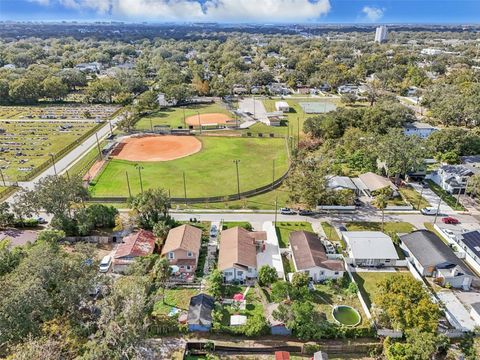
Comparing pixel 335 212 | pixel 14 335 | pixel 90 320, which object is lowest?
pixel 335 212

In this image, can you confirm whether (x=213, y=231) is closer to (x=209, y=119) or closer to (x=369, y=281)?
(x=369, y=281)

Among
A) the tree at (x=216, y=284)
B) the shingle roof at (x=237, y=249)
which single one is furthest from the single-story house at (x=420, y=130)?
the tree at (x=216, y=284)

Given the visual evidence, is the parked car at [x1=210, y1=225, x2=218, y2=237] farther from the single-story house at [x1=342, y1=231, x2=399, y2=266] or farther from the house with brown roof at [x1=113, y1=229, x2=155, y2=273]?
the single-story house at [x1=342, y1=231, x2=399, y2=266]

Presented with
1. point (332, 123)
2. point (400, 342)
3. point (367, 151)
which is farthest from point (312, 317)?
point (332, 123)

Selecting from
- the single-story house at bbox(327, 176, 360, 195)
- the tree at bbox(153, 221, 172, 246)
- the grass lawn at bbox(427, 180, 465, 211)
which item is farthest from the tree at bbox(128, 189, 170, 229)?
the grass lawn at bbox(427, 180, 465, 211)

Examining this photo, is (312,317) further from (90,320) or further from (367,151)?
(367,151)

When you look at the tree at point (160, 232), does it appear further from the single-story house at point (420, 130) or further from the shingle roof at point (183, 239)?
the single-story house at point (420, 130)
